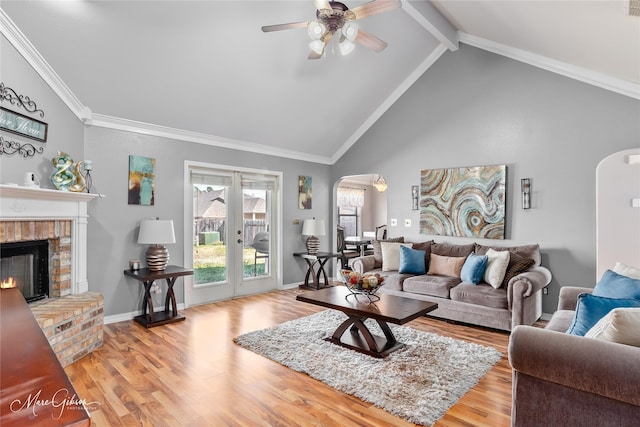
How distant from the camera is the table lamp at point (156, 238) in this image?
4.21m

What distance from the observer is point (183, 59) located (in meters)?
3.86

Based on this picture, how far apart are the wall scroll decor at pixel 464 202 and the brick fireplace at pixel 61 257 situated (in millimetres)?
4462

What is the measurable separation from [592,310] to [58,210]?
14.5ft

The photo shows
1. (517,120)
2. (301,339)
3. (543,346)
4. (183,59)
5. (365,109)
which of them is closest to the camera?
(543,346)

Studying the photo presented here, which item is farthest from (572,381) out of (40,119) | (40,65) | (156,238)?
(40,65)

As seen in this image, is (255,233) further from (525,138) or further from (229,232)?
(525,138)

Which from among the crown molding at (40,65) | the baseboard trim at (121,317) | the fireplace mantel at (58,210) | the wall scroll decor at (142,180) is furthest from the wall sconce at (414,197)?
the crown molding at (40,65)

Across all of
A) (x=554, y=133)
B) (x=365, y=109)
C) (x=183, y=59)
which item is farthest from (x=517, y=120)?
(x=183, y=59)

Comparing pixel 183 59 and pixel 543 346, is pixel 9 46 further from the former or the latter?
pixel 543 346

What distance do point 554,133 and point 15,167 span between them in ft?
18.8

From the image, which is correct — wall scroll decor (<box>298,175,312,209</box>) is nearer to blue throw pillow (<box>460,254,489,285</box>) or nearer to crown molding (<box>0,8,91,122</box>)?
blue throw pillow (<box>460,254,489,285</box>)

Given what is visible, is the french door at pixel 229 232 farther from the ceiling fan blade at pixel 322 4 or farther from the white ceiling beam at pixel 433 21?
the white ceiling beam at pixel 433 21

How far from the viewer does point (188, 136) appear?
495cm

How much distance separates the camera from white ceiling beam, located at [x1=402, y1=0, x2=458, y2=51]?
412 cm
